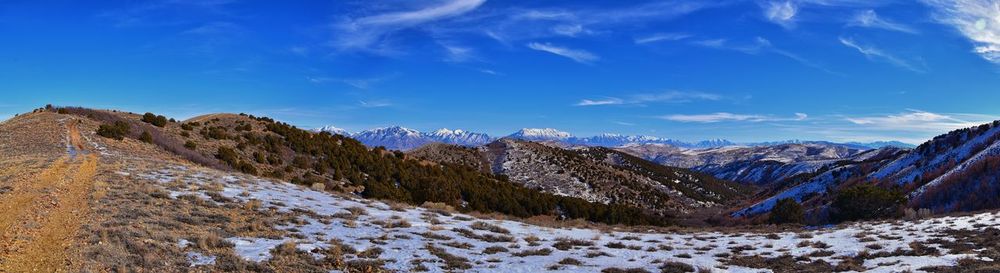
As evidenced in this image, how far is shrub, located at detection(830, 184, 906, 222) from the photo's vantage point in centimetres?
2845

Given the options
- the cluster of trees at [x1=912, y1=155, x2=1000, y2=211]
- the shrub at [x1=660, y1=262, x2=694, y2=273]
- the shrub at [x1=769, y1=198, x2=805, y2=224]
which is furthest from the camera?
the shrub at [x1=769, y1=198, x2=805, y2=224]

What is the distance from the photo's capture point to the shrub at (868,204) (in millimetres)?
28453

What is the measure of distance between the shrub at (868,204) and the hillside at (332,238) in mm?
6078

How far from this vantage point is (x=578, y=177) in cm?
8206

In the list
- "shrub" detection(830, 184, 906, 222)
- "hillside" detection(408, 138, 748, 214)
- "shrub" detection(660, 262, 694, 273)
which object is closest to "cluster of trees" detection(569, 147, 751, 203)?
"hillside" detection(408, 138, 748, 214)

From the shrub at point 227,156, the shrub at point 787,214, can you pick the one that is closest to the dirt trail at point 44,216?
the shrub at point 227,156

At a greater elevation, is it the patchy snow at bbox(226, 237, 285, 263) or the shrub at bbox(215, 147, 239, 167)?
the shrub at bbox(215, 147, 239, 167)

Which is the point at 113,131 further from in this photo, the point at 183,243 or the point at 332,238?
the point at 332,238

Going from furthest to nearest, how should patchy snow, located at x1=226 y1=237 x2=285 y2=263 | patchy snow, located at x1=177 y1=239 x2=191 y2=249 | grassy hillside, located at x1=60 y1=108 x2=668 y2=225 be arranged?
grassy hillside, located at x1=60 y1=108 x2=668 y2=225, patchy snow, located at x1=177 y1=239 x2=191 y2=249, patchy snow, located at x1=226 y1=237 x2=285 y2=263

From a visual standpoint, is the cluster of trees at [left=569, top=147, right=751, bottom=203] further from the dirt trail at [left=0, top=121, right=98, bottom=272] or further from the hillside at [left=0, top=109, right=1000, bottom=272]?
the dirt trail at [left=0, top=121, right=98, bottom=272]

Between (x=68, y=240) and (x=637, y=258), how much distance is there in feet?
47.5

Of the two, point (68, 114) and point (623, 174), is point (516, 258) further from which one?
point (623, 174)

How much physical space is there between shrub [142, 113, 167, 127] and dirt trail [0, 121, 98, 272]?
24.5 metres

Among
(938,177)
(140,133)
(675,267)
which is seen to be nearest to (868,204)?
(938,177)
